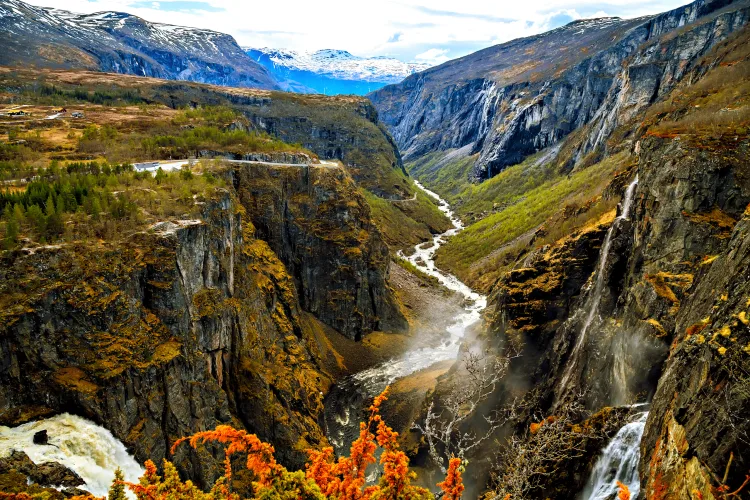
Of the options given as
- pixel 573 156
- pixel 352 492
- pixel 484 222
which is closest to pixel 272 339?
pixel 352 492

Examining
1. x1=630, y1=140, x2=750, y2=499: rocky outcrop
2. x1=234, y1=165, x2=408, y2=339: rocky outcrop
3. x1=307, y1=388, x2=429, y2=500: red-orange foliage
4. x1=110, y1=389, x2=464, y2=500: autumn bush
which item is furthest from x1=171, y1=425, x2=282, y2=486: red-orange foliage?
x1=234, y1=165, x2=408, y2=339: rocky outcrop

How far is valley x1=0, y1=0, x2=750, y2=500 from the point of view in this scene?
14977 mm

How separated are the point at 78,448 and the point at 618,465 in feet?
99.4

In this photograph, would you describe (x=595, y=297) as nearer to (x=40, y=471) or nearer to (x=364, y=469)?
(x=364, y=469)

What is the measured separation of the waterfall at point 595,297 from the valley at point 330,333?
242 millimetres

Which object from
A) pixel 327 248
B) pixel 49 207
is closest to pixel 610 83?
pixel 327 248

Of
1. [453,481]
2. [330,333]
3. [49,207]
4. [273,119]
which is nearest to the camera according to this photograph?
[453,481]

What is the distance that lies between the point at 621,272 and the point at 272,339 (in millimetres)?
36066

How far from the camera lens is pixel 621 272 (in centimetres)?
3288

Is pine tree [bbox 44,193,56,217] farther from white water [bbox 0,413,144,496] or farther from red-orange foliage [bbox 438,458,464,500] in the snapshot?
red-orange foliage [bbox 438,458,464,500]

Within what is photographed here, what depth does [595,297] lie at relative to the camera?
34.4m

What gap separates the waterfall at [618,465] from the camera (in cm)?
2088

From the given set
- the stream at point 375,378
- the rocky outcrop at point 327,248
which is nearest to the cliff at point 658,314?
the stream at point 375,378

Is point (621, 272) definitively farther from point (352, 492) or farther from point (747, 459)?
point (352, 492)
